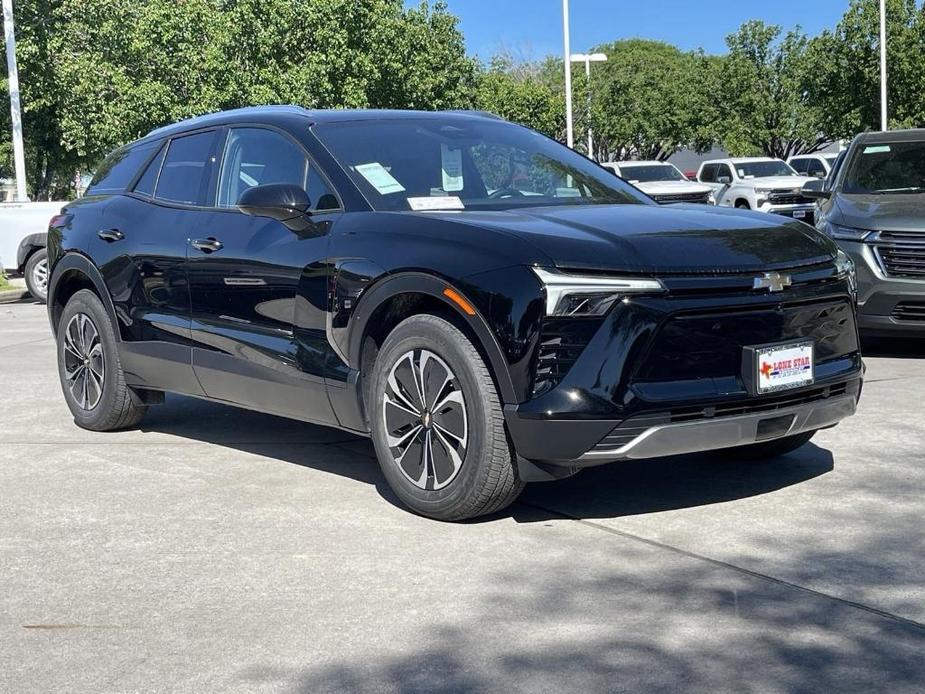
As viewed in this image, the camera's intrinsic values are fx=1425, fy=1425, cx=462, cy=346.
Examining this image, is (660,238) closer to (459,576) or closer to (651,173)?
(459,576)

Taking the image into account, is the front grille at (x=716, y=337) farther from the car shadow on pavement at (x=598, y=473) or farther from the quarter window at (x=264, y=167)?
the quarter window at (x=264, y=167)

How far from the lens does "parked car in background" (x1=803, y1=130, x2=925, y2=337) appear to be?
32.0ft

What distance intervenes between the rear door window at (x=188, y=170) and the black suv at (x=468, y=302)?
0.05 feet

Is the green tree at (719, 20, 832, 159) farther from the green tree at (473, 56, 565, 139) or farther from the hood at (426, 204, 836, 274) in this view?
the hood at (426, 204, 836, 274)

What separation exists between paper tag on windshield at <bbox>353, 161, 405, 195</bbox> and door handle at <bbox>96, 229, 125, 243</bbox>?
6.00ft

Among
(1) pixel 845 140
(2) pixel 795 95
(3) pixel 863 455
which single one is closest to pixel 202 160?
(3) pixel 863 455

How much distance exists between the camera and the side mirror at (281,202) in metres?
5.95

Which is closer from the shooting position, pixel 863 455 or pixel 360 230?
pixel 360 230

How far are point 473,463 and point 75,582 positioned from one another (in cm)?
148

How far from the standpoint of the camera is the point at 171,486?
21.3 feet

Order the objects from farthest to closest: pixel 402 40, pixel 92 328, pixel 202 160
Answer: pixel 402 40
pixel 92 328
pixel 202 160

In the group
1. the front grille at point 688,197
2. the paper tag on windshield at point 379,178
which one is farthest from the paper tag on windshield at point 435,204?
the front grille at point 688,197

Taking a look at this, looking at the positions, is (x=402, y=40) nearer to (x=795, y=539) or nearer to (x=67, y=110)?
(x=67, y=110)

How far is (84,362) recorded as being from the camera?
7922 mm
